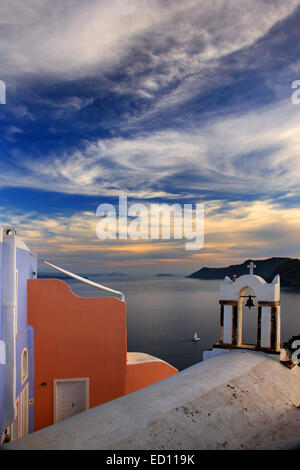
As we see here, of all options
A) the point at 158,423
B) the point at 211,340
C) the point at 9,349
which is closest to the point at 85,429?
the point at 158,423

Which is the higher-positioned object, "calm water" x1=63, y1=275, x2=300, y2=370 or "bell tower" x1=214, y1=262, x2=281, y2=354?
"bell tower" x1=214, y1=262, x2=281, y2=354

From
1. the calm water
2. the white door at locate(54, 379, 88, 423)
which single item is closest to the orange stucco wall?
the white door at locate(54, 379, 88, 423)

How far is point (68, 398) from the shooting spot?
1002 cm

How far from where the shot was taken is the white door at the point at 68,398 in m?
10.0

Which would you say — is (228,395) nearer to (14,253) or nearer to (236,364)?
(236,364)

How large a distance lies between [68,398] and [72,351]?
1.28 m

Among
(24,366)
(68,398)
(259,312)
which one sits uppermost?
(259,312)

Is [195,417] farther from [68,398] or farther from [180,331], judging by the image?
[180,331]

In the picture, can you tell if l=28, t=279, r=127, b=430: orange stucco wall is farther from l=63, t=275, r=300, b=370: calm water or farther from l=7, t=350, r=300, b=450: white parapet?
l=63, t=275, r=300, b=370: calm water

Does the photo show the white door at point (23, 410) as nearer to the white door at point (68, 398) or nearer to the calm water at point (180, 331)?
the white door at point (68, 398)

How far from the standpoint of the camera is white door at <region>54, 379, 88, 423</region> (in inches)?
394

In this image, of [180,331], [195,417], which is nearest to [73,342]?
[195,417]

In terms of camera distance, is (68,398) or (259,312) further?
(259,312)

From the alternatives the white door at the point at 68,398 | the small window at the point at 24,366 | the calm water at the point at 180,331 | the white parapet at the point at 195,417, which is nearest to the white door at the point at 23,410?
the small window at the point at 24,366
